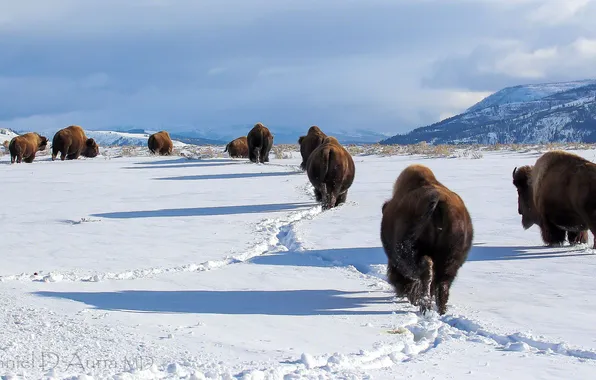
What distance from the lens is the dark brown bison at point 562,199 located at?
9727mm

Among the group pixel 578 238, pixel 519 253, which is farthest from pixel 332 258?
pixel 578 238

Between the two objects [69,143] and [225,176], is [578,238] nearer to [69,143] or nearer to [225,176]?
[225,176]

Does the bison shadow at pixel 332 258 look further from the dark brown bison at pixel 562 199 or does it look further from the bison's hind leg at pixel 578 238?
the bison's hind leg at pixel 578 238

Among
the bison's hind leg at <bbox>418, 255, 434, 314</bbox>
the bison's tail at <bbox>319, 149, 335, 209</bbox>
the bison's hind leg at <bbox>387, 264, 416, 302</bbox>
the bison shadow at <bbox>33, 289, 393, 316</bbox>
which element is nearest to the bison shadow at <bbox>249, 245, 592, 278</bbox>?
the bison's hind leg at <bbox>387, 264, 416, 302</bbox>

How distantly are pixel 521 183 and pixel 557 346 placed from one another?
6716mm

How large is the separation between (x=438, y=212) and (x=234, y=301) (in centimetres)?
225

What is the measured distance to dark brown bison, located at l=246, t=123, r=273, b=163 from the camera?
89.5 feet

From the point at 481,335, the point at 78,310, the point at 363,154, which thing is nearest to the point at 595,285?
the point at 481,335

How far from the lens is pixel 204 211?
46.7 feet

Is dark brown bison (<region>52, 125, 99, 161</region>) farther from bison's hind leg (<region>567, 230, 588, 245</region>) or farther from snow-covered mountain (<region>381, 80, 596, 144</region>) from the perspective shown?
snow-covered mountain (<region>381, 80, 596, 144</region>)

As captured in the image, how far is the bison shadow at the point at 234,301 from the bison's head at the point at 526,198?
192 inches

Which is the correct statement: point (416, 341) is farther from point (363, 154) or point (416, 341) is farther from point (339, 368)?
point (363, 154)

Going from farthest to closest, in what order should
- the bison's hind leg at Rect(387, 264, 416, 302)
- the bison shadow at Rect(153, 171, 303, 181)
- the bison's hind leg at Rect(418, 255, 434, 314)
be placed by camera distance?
1. the bison shadow at Rect(153, 171, 303, 181)
2. the bison's hind leg at Rect(387, 264, 416, 302)
3. the bison's hind leg at Rect(418, 255, 434, 314)

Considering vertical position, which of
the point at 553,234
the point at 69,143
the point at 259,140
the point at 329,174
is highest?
the point at 259,140
